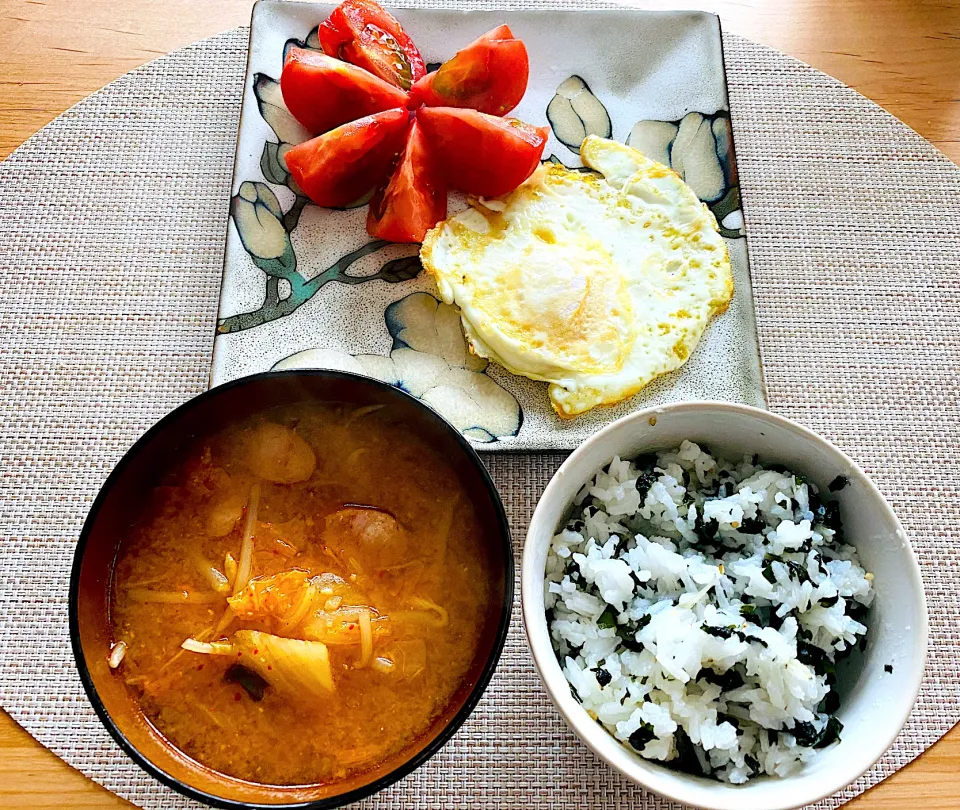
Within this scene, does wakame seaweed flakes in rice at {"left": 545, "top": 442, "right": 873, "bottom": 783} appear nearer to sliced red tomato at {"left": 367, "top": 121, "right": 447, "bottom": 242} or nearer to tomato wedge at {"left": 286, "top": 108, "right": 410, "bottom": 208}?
sliced red tomato at {"left": 367, "top": 121, "right": 447, "bottom": 242}

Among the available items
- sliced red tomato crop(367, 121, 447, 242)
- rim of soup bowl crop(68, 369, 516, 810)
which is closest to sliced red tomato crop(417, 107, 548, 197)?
sliced red tomato crop(367, 121, 447, 242)

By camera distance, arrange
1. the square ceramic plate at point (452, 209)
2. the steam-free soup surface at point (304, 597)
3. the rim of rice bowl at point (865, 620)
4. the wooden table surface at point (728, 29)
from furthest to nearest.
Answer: the wooden table surface at point (728, 29), the square ceramic plate at point (452, 209), the steam-free soup surface at point (304, 597), the rim of rice bowl at point (865, 620)

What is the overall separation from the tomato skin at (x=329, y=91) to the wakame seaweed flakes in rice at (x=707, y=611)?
96 cm

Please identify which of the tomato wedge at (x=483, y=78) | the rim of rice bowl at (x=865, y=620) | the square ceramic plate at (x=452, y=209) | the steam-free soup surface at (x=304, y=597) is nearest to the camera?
the rim of rice bowl at (x=865, y=620)

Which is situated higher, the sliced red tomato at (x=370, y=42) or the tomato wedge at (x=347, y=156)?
the sliced red tomato at (x=370, y=42)

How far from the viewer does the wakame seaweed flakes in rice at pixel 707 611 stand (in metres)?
1.25

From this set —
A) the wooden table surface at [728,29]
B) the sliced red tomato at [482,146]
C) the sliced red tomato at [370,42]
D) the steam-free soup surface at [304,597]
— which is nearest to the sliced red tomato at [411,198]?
the sliced red tomato at [482,146]

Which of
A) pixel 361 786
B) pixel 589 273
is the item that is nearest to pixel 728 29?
pixel 589 273

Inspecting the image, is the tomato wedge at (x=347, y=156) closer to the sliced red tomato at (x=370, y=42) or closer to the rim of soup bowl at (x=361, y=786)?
the sliced red tomato at (x=370, y=42)

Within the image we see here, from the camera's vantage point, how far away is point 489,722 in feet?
5.10

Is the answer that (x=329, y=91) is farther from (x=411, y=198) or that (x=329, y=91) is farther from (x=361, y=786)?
(x=361, y=786)

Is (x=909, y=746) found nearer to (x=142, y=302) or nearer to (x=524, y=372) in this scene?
(x=524, y=372)

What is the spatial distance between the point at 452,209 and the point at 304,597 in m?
0.91

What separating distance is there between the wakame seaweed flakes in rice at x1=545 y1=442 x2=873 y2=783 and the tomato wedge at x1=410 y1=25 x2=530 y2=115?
0.90m
